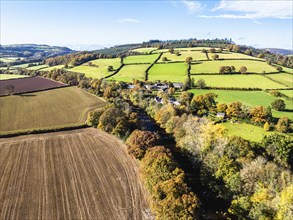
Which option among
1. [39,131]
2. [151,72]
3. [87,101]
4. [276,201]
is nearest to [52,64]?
[151,72]

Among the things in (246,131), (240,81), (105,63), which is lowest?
(246,131)

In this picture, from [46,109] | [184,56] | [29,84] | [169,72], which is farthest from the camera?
[184,56]

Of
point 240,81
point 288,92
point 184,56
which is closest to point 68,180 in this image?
point 288,92

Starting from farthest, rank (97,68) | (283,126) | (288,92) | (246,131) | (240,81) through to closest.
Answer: (97,68) < (240,81) < (288,92) < (246,131) < (283,126)

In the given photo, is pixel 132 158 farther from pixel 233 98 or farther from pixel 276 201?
pixel 233 98

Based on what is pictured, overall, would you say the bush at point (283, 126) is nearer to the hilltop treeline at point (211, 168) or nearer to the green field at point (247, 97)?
the hilltop treeline at point (211, 168)

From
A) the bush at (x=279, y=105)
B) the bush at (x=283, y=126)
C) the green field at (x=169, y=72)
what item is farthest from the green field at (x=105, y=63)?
the bush at (x=283, y=126)

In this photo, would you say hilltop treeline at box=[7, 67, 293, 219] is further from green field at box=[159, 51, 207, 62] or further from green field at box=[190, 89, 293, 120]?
green field at box=[159, 51, 207, 62]

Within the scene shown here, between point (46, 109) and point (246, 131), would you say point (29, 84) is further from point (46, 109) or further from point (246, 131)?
point (246, 131)
